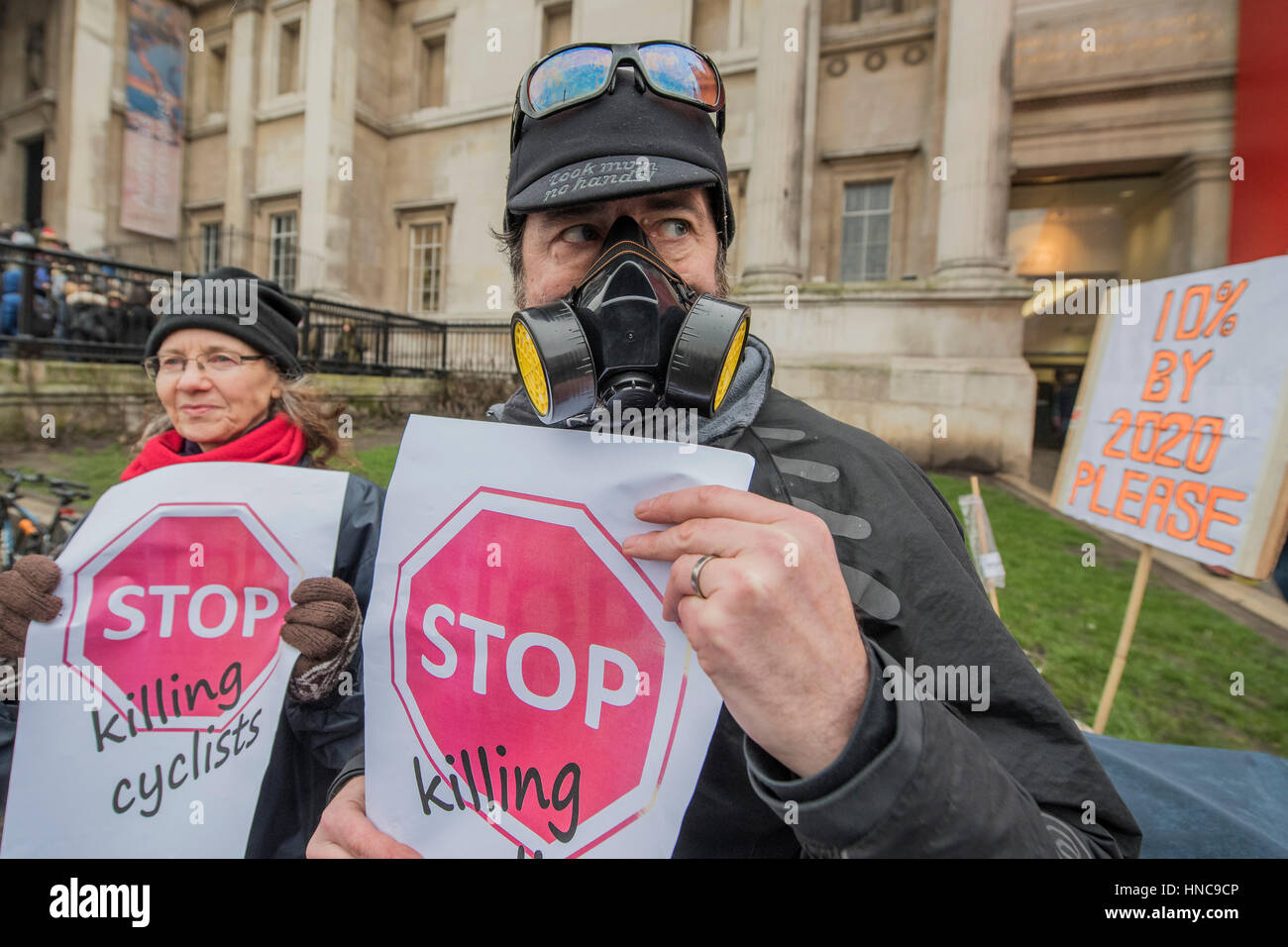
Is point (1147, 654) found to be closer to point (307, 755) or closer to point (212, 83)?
point (307, 755)

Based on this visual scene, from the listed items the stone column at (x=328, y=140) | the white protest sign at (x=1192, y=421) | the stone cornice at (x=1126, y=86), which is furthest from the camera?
the stone column at (x=328, y=140)

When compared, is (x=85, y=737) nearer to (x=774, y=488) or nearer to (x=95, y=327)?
(x=774, y=488)

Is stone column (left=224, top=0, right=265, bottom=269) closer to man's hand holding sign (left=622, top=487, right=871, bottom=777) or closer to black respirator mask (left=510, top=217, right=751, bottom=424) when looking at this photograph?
black respirator mask (left=510, top=217, right=751, bottom=424)

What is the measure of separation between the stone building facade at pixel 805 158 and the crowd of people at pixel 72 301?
7.31 m

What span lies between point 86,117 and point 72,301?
15.4 metres

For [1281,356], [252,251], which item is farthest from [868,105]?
[252,251]

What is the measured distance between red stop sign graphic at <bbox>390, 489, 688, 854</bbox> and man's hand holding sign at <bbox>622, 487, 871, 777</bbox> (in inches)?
8.5

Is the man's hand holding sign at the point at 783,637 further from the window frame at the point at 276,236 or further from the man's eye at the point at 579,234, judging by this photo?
the window frame at the point at 276,236

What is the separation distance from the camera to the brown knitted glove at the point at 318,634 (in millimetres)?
1388

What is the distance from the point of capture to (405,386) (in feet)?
42.1

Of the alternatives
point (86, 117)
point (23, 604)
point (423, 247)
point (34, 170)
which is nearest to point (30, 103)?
point (34, 170)

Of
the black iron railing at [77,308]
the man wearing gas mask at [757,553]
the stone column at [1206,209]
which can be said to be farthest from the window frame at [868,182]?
the man wearing gas mask at [757,553]

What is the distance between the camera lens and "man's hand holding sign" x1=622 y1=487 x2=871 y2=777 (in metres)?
0.72
